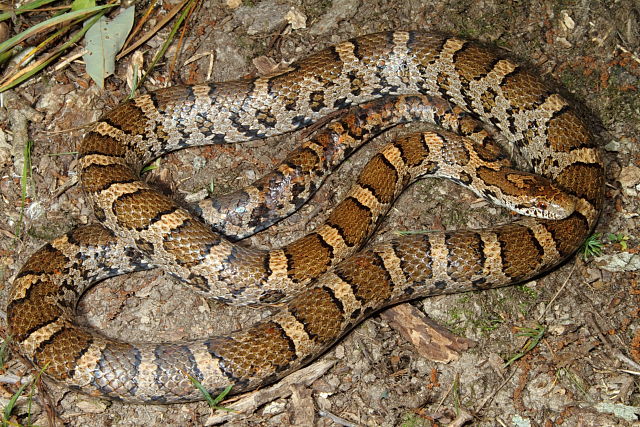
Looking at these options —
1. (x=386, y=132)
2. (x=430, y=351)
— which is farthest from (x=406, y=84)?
(x=430, y=351)

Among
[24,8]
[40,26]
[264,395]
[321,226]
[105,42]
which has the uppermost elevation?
[24,8]

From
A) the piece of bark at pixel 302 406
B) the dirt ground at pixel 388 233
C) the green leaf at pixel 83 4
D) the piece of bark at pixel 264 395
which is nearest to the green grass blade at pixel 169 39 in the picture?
the dirt ground at pixel 388 233

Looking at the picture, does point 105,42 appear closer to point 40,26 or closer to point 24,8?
point 40,26

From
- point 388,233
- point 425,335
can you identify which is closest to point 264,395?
point 425,335

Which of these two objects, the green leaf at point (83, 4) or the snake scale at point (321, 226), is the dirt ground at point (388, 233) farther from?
the green leaf at point (83, 4)

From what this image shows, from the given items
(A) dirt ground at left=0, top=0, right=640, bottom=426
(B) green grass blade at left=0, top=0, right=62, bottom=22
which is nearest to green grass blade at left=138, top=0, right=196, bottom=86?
(A) dirt ground at left=0, top=0, right=640, bottom=426

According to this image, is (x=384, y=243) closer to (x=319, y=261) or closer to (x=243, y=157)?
(x=319, y=261)

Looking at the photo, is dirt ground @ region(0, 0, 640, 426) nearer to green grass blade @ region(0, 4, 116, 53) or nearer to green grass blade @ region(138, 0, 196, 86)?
green grass blade @ region(138, 0, 196, 86)
